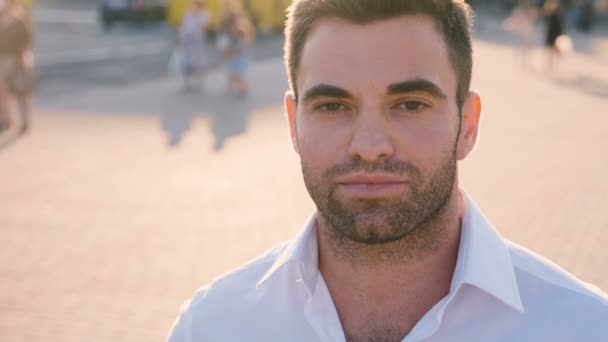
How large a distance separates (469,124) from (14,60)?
1140 centimetres

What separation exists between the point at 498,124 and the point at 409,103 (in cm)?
1207

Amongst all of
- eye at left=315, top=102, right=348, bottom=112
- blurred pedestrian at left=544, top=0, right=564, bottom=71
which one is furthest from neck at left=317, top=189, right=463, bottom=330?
blurred pedestrian at left=544, top=0, right=564, bottom=71

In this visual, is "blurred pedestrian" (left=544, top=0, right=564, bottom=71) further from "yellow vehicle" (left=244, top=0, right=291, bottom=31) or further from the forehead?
the forehead

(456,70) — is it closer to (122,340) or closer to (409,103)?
(409,103)

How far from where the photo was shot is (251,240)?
7641 millimetres

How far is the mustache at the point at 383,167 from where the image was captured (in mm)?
2084

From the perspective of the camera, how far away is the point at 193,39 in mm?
16906

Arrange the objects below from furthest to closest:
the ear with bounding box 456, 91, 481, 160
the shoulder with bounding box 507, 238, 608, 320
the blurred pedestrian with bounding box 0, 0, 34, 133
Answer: the blurred pedestrian with bounding box 0, 0, 34, 133 → the ear with bounding box 456, 91, 481, 160 → the shoulder with bounding box 507, 238, 608, 320

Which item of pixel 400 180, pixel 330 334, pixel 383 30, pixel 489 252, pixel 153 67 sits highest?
pixel 383 30

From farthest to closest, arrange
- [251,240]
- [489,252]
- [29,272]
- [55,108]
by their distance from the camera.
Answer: [55,108] < [251,240] < [29,272] < [489,252]

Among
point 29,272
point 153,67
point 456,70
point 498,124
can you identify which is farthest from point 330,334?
point 153,67

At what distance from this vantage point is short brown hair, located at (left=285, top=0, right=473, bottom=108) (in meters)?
2.12

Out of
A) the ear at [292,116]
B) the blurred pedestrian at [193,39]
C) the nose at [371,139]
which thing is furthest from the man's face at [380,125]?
the blurred pedestrian at [193,39]

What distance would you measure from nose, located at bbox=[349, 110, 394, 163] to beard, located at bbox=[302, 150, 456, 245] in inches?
0.9
